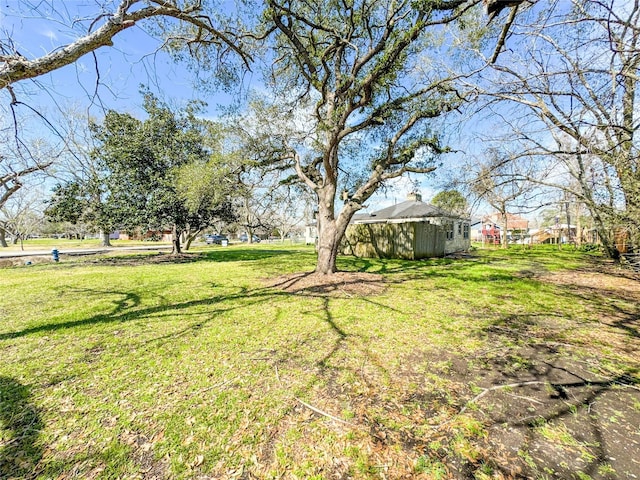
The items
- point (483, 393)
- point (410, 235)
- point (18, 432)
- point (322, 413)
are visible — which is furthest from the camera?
point (410, 235)

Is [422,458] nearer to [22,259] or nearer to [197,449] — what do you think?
[197,449]

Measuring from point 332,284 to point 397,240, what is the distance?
7.20 m

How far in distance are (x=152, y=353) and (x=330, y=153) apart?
230 inches

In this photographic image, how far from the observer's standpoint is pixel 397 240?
42.6 feet

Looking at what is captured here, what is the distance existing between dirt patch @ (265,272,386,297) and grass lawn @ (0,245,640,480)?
113cm

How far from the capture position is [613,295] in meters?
5.75

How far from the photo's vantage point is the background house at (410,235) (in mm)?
12664

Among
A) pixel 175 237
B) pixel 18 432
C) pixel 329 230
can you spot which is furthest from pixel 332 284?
pixel 175 237

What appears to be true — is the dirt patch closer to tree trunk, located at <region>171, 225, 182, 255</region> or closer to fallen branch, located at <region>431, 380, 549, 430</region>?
fallen branch, located at <region>431, 380, 549, 430</region>

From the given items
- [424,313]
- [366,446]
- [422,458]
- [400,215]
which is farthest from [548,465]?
[400,215]

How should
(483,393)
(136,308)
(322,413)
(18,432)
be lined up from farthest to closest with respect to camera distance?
(136,308) → (483,393) → (322,413) → (18,432)

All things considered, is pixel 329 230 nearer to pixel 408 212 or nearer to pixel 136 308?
pixel 136 308

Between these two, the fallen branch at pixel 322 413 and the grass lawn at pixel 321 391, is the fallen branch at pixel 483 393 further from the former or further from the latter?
Answer: the fallen branch at pixel 322 413

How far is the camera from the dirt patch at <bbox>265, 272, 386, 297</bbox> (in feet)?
20.3
